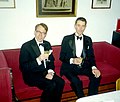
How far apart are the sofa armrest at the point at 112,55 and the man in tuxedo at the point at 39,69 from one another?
126 cm

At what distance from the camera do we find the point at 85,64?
3377mm

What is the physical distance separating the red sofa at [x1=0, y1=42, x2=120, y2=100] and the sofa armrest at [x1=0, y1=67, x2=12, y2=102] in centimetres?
13

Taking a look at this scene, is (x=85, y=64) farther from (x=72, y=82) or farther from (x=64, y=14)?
(x=64, y=14)

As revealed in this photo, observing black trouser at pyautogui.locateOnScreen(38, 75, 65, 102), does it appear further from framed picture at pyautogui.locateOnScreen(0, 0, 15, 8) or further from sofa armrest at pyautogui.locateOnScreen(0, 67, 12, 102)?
framed picture at pyautogui.locateOnScreen(0, 0, 15, 8)

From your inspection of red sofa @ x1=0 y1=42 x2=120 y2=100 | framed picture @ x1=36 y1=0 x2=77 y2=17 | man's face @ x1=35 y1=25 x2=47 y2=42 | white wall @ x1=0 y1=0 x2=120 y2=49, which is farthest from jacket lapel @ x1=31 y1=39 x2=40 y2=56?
framed picture @ x1=36 y1=0 x2=77 y2=17

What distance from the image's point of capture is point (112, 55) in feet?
12.3

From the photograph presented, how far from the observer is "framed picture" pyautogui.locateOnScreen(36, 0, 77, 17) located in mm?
3424

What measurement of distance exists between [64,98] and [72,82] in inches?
15.3

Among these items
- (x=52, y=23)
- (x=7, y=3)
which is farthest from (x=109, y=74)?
(x=7, y=3)

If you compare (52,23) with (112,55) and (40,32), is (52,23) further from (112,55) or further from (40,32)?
(112,55)

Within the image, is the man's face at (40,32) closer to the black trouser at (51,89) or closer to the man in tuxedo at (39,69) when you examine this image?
the man in tuxedo at (39,69)

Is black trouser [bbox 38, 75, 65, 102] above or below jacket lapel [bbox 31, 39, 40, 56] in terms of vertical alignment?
below

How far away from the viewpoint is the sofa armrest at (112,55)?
3.60 metres

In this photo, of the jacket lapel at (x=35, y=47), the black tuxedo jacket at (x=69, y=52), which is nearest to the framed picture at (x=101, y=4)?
the black tuxedo jacket at (x=69, y=52)
